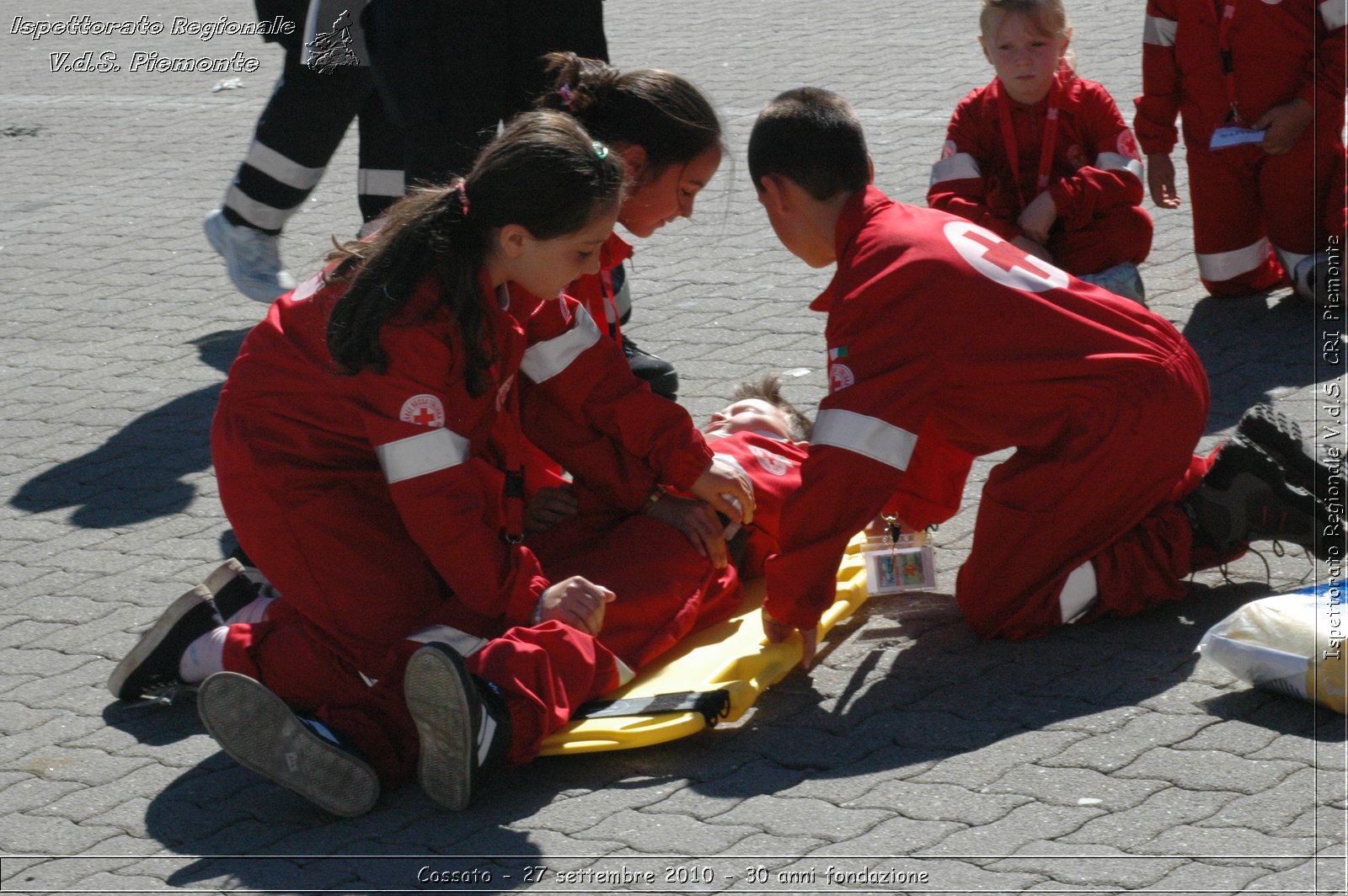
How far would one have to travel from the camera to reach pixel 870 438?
316 centimetres

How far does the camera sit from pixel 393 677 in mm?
2963

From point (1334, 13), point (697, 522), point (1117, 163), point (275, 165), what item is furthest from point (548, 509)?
point (1334, 13)

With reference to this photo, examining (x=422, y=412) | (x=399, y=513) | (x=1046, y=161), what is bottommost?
(x=399, y=513)

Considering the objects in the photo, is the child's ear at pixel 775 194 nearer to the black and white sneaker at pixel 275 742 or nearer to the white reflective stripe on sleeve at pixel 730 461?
the white reflective stripe on sleeve at pixel 730 461

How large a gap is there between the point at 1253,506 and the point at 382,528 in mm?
1818

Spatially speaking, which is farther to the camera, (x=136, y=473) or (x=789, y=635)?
(x=136, y=473)

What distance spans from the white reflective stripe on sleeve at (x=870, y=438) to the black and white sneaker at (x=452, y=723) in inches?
34.5

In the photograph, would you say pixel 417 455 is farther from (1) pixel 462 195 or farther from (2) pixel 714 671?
(2) pixel 714 671

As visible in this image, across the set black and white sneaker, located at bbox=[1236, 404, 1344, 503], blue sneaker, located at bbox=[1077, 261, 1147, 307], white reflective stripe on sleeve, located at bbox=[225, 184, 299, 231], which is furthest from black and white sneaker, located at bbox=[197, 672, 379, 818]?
white reflective stripe on sleeve, located at bbox=[225, 184, 299, 231]

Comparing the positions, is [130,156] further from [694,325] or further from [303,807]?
[303,807]

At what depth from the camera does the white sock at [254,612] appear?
339cm

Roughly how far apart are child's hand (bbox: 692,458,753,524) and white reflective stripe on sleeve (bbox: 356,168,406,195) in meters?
2.25

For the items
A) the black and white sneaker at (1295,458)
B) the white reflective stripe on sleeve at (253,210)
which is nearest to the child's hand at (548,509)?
the black and white sneaker at (1295,458)

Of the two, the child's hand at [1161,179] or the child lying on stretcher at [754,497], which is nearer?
the child lying on stretcher at [754,497]
